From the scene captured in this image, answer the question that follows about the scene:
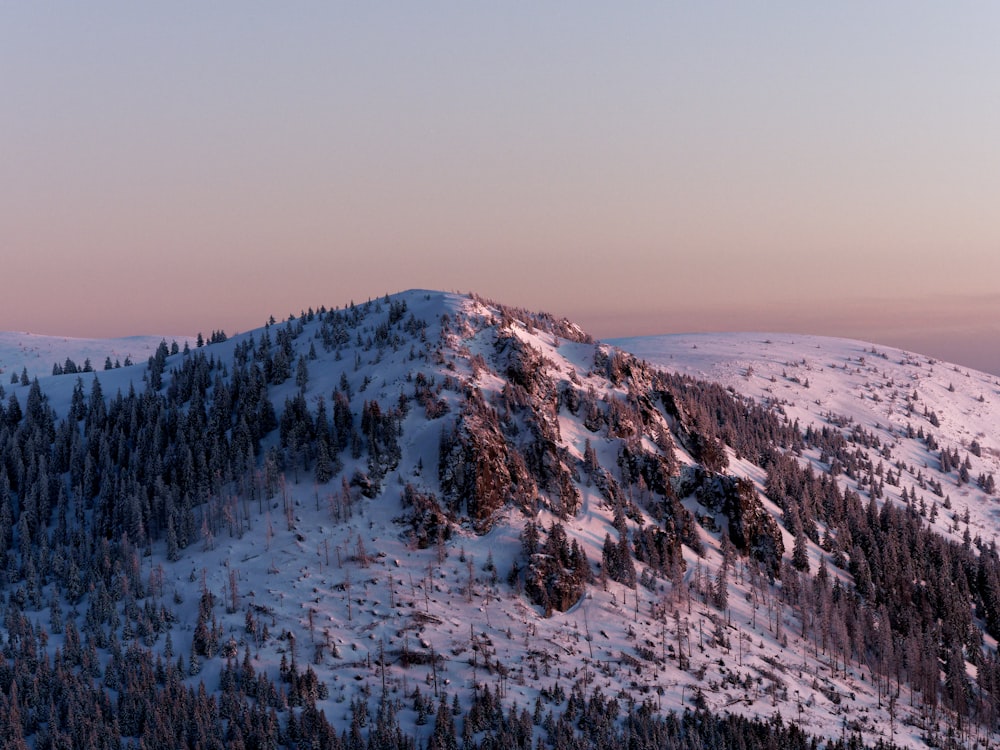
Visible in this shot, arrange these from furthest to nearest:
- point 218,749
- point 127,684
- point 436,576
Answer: point 436,576 → point 127,684 → point 218,749

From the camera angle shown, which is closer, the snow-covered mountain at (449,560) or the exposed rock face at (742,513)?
the snow-covered mountain at (449,560)

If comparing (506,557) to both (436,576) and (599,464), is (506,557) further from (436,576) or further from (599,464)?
(599,464)

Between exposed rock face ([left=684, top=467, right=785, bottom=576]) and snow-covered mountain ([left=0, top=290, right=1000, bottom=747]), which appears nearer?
snow-covered mountain ([left=0, top=290, right=1000, bottom=747])

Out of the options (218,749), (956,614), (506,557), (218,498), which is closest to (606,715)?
(506,557)

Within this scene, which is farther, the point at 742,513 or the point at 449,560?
the point at 742,513

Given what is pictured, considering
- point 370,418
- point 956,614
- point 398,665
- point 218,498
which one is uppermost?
point 370,418

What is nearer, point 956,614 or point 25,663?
point 25,663

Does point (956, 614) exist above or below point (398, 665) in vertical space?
below

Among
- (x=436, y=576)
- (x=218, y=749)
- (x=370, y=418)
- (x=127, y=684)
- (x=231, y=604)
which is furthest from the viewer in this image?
(x=370, y=418)
